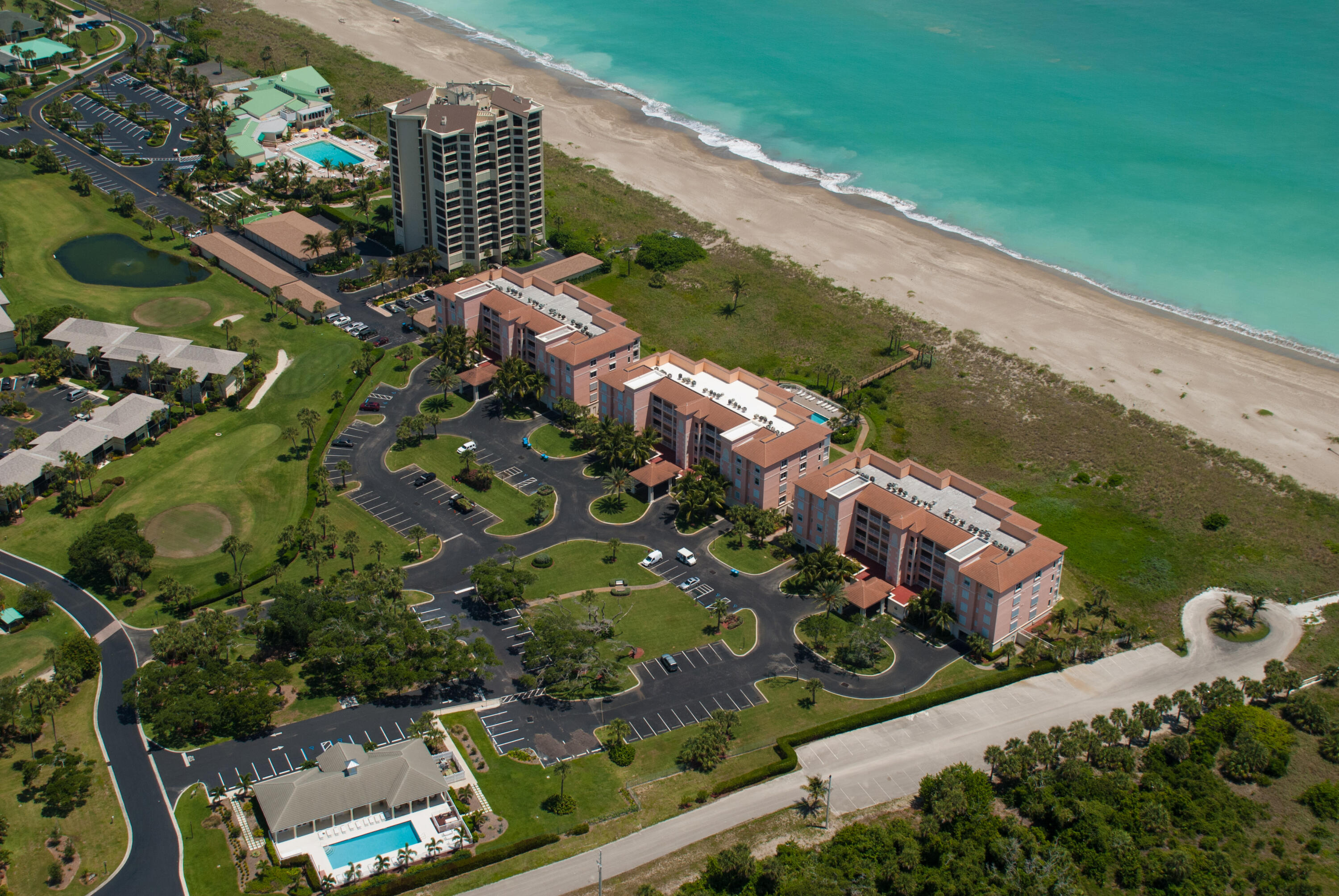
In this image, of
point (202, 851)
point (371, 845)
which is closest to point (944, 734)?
point (371, 845)

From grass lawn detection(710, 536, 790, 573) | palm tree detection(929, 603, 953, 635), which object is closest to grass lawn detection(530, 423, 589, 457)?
grass lawn detection(710, 536, 790, 573)

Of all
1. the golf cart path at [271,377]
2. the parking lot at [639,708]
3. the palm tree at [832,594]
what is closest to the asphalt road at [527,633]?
the parking lot at [639,708]

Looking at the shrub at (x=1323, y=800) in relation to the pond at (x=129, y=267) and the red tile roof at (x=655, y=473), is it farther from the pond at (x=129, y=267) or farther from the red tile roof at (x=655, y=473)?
the pond at (x=129, y=267)

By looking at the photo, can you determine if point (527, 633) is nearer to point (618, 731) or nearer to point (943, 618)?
point (618, 731)

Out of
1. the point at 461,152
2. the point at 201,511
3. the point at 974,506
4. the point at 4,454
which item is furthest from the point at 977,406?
the point at 4,454

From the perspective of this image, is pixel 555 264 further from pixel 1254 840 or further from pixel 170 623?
pixel 1254 840
